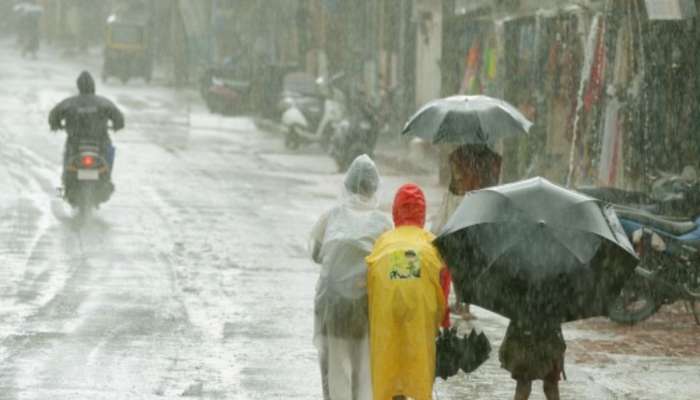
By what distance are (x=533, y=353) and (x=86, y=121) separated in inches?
525

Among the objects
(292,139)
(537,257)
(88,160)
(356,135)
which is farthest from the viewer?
(292,139)

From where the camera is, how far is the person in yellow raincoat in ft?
29.9

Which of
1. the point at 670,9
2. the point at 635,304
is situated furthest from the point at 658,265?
the point at 670,9

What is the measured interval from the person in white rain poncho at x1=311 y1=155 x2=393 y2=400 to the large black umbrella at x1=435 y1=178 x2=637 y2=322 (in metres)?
0.75

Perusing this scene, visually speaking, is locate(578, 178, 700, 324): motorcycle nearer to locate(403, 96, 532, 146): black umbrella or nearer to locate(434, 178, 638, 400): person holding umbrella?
locate(403, 96, 532, 146): black umbrella

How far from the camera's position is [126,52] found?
53.0 m

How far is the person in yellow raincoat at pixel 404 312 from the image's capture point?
29.9 feet

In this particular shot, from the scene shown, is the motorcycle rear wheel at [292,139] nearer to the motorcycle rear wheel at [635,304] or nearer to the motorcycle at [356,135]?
the motorcycle at [356,135]

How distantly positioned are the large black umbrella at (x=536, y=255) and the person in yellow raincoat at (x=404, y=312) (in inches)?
7.5

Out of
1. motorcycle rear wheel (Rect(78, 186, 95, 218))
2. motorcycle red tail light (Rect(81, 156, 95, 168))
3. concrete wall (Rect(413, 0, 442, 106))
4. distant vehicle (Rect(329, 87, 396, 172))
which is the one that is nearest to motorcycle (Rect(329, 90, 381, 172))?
distant vehicle (Rect(329, 87, 396, 172))

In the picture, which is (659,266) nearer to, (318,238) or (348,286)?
(318,238)

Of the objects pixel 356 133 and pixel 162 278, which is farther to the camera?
pixel 356 133

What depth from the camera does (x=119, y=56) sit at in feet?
173

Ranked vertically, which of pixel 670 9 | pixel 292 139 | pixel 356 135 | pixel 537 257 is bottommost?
pixel 292 139
